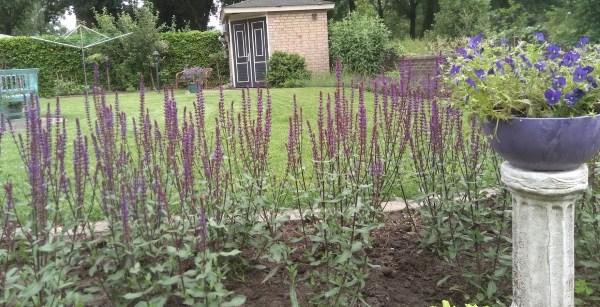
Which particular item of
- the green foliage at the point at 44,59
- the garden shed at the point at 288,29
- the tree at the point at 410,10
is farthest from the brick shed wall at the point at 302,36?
the tree at the point at 410,10

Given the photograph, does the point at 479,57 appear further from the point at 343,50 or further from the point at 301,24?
the point at 301,24

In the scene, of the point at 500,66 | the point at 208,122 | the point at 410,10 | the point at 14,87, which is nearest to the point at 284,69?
the point at 14,87

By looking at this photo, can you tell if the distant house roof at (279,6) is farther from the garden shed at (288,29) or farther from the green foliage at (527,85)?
the green foliage at (527,85)

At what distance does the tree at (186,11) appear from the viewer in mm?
32344

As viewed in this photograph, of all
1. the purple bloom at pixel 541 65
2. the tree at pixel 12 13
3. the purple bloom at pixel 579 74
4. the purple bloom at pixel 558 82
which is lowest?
the purple bloom at pixel 558 82

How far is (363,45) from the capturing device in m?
17.0

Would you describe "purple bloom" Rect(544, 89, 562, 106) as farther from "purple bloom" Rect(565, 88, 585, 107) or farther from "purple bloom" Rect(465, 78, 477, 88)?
"purple bloom" Rect(465, 78, 477, 88)

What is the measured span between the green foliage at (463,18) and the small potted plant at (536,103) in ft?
61.1

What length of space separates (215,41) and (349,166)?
19.4m

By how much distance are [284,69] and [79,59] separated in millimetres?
8070

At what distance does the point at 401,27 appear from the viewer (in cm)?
3522

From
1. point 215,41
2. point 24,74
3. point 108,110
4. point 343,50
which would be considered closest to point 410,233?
point 108,110

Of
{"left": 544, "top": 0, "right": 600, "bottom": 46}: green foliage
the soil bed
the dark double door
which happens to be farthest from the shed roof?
the soil bed

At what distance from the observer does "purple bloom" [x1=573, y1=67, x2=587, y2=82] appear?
2.18 metres
